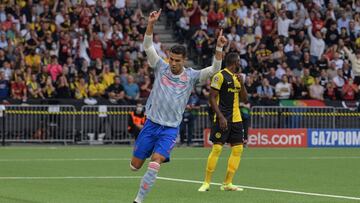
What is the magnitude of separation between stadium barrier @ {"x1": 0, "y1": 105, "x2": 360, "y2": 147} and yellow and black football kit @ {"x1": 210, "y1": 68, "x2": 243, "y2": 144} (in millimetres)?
14650

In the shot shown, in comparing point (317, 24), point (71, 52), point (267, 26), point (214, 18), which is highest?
point (214, 18)

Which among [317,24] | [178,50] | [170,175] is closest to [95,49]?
[317,24]

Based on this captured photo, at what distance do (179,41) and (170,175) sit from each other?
18765 mm

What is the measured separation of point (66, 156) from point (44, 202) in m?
11.9

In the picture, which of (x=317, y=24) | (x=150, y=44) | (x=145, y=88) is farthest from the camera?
(x=317, y=24)

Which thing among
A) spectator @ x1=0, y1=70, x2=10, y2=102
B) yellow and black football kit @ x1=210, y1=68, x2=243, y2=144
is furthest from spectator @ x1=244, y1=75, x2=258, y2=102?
yellow and black football kit @ x1=210, y1=68, x2=243, y2=144

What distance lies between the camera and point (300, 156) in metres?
27.0

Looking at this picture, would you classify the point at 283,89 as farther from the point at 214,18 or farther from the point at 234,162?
the point at 234,162

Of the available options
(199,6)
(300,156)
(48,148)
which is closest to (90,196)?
→ (300,156)

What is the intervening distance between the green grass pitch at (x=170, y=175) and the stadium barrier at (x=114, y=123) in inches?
79.4

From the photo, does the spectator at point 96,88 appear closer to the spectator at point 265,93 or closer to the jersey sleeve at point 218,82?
the spectator at point 265,93

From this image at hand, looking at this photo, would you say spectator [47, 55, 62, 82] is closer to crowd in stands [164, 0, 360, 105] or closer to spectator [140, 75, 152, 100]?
spectator [140, 75, 152, 100]

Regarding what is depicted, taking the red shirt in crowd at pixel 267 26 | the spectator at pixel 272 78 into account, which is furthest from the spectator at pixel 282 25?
Answer: the spectator at pixel 272 78

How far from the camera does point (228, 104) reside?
17.1 metres
